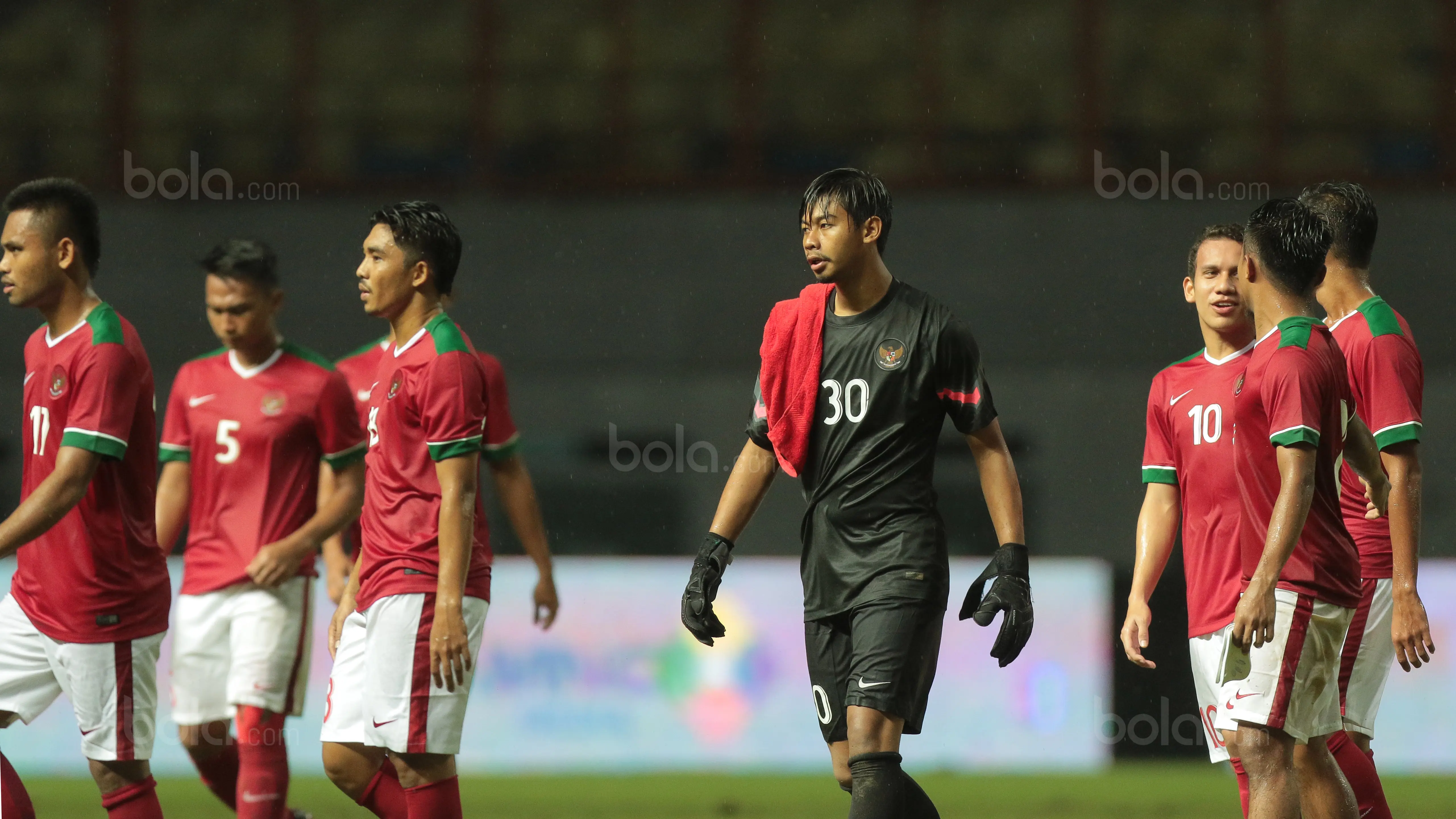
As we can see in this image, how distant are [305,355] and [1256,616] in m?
3.62

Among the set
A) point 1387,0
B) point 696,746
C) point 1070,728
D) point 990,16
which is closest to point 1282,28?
point 1387,0

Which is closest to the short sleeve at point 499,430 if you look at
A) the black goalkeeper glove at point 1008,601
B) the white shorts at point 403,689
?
the white shorts at point 403,689

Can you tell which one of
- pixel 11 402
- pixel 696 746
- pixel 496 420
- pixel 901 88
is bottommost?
pixel 696 746

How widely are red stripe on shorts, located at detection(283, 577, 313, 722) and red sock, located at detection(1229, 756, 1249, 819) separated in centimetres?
311

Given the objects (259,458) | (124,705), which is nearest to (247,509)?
(259,458)

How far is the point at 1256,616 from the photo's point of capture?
12.2 feet

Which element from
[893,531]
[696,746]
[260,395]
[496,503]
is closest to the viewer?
[893,531]

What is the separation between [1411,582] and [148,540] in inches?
138

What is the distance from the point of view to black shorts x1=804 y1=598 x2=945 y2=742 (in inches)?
155

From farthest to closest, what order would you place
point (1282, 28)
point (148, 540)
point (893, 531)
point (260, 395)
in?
1. point (1282, 28)
2. point (260, 395)
3. point (148, 540)
4. point (893, 531)

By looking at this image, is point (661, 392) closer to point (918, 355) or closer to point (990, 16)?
point (990, 16)

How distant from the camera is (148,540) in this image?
4684 mm

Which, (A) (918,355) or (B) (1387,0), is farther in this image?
(B) (1387,0)

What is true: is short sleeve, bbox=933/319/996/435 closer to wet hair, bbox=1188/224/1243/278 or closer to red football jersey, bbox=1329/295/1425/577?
wet hair, bbox=1188/224/1243/278
